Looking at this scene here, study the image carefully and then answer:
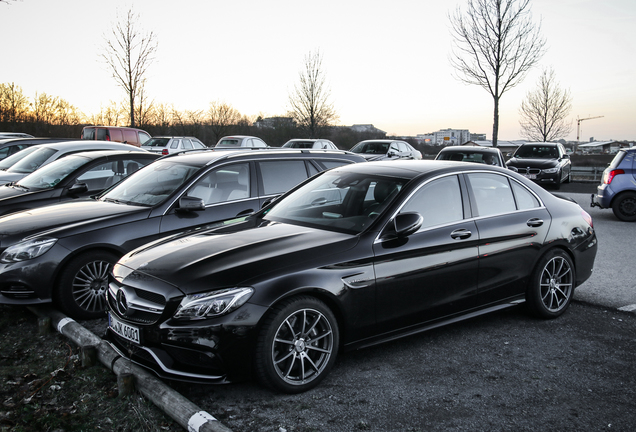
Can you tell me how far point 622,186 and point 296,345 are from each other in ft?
36.1

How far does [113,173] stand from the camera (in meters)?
8.03

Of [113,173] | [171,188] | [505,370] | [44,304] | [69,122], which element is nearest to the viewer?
[505,370]

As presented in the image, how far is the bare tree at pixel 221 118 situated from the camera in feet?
174

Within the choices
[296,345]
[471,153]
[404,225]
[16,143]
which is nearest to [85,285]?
[296,345]

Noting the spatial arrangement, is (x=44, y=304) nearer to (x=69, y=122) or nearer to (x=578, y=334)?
(x=578, y=334)

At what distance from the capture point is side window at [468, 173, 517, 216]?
4.92 m

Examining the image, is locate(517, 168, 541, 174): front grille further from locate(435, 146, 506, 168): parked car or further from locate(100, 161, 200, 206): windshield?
locate(100, 161, 200, 206): windshield

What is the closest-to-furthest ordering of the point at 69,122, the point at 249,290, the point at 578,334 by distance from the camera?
the point at 249,290, the point at 578,334, the point at 69,122

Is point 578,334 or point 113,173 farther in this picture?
point 113,173

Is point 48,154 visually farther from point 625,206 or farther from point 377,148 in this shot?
point 377,148

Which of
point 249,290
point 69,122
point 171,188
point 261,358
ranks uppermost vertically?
point 69,122

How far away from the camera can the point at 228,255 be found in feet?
12.5

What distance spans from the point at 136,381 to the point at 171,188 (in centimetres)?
286

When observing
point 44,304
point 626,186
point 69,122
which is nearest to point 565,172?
point 626,186
